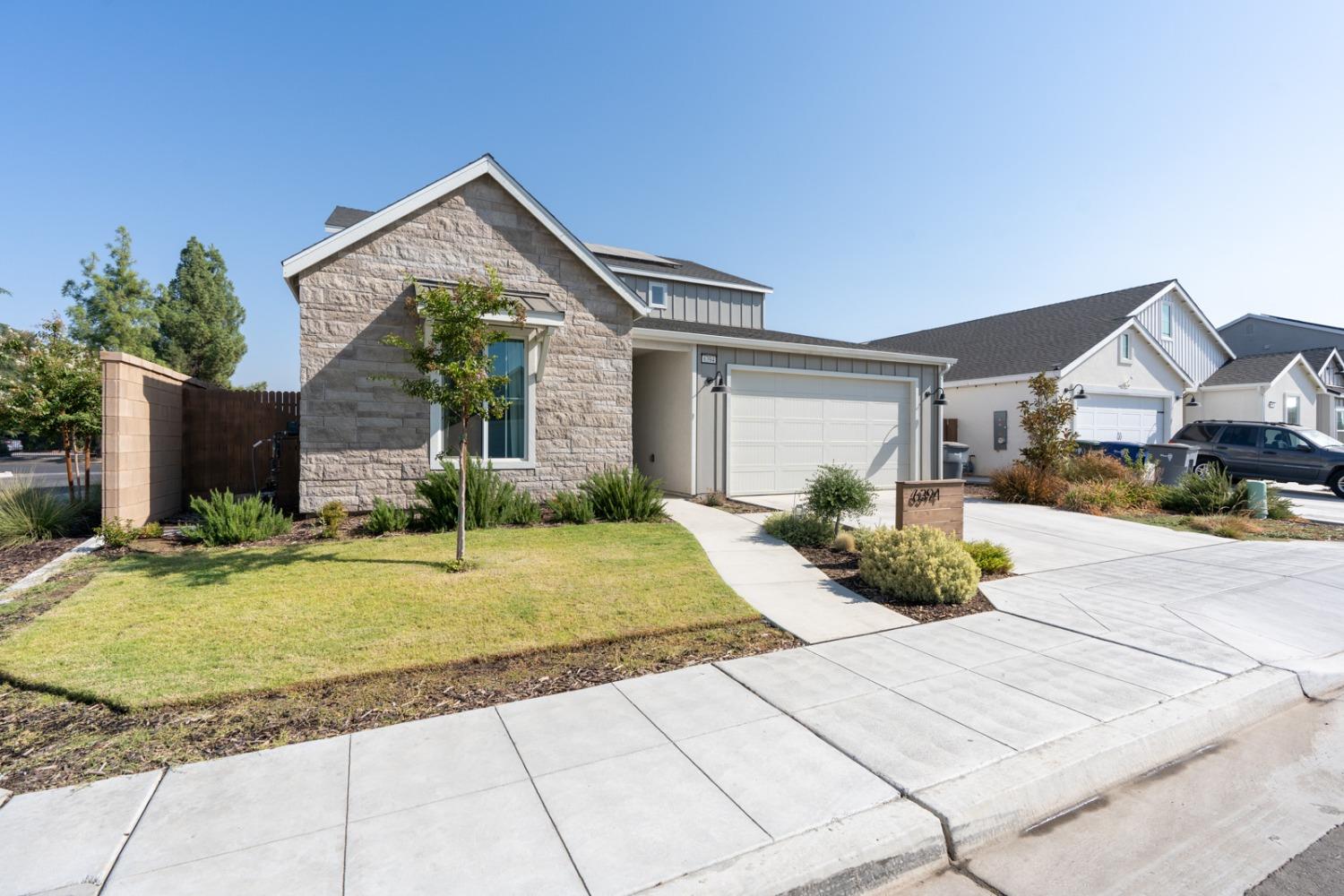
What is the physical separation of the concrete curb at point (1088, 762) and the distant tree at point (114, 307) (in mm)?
36266

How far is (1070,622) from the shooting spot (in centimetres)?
552

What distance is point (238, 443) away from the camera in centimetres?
1077

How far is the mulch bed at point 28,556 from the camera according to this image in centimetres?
672

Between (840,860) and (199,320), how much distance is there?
3811 centimetres

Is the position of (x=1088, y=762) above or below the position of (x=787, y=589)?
below

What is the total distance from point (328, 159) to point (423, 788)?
1317 centimetres

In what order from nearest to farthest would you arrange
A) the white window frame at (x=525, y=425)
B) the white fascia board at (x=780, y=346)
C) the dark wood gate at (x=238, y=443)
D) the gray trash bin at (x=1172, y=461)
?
the white window frame at (x=525, y=425) < the dark wood gate at (x=238, y=443) < the white fascia board at (x=780, y=346) < the gray trash bin at (x=1172, y=461)

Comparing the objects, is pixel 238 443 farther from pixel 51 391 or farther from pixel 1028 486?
pixel 1028 486

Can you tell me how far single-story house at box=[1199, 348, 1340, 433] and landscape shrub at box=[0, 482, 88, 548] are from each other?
32559 millimetres

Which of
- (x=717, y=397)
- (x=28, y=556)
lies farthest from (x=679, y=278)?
(x=28, y=556)

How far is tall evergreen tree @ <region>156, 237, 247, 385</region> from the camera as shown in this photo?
99.9 ft

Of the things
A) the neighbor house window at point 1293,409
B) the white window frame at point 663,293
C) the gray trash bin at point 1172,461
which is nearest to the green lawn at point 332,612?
the white window frame at point 663,293

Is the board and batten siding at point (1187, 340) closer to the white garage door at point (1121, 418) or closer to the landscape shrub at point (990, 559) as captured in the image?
the white garage door at point (1121, 418)

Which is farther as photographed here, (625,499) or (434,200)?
(434,200)
